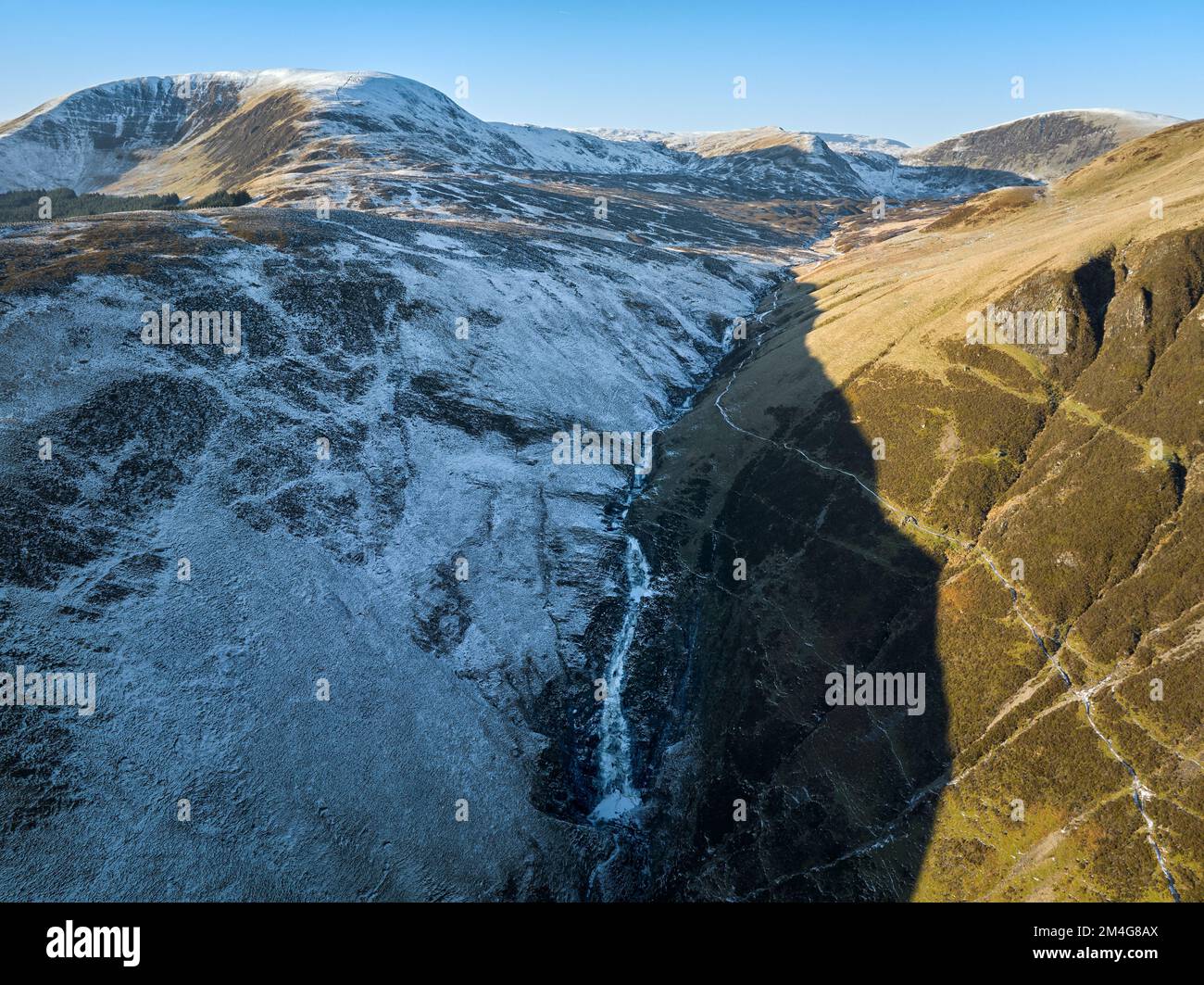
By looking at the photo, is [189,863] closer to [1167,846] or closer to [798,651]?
[798,651]

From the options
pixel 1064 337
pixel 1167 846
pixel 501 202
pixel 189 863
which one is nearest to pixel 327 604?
pixel 189 863

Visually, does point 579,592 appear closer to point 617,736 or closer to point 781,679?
point 617,736

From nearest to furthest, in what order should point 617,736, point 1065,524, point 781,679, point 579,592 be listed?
point 1065,524 < point 617,736 < point 781,679 < point 579,592

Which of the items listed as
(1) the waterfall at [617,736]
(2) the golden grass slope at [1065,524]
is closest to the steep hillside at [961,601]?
(2) the golden grass slope at [1065,524]

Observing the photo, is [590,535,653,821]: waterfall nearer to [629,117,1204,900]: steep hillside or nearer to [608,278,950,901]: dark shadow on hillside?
[608,278,950,901]: dark shadow on hillside

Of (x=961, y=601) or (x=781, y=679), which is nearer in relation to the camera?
Answer: (x=961, y=601)

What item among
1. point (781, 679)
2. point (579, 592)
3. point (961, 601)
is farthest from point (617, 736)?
point (961, 601)
